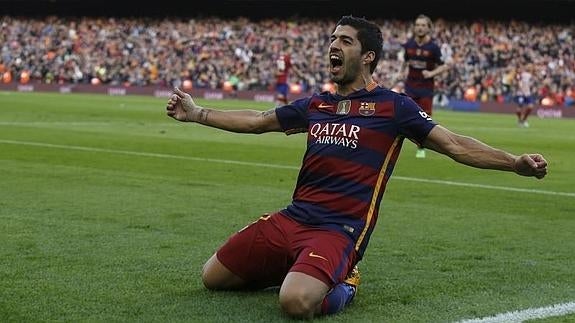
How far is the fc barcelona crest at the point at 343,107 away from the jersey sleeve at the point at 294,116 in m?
0.28

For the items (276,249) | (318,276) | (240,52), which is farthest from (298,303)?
(240,52)

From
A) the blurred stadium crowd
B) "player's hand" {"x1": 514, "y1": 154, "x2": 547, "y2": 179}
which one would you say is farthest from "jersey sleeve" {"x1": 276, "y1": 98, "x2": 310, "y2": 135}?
the blurred stadium crowd

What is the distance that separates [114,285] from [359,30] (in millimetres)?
2297

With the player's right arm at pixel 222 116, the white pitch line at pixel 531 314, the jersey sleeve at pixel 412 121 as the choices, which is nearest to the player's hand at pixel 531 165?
the jersey sleeve at pixel 412 121

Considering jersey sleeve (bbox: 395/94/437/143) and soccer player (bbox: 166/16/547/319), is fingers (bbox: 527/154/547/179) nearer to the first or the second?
soccer player (bbox: 166/16/547/319)

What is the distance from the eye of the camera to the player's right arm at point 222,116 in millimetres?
7020

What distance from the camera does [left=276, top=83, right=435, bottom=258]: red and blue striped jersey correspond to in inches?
257

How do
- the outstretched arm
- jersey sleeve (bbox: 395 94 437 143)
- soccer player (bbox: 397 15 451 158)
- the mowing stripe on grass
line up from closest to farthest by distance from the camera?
the outstretched arm < jersey sleeve (bbox: 395 94 437 143) < the mowing stripe on grass < soccer player (bbox: 397 15 451 158)

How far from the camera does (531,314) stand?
6145 mm

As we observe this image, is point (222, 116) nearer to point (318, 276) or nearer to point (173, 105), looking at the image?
point (173, 105)

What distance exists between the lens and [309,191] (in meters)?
6.72

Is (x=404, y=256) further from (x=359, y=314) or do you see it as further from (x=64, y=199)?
(x=64, y=199)

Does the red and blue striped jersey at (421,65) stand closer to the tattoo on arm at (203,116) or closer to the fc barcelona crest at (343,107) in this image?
the tattoo on arm at (203,116)

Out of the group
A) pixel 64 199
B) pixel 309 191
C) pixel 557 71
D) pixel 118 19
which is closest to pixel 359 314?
pixel 309 191
